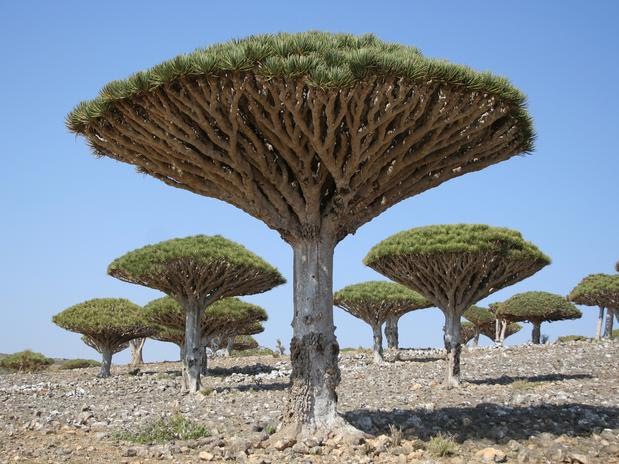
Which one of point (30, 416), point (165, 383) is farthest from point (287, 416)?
point (165, 383)

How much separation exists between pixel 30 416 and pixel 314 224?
29.6ft

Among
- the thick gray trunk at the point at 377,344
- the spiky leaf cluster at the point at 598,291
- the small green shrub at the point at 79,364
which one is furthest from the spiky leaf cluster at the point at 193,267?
the small green shrub at the point at 79,364

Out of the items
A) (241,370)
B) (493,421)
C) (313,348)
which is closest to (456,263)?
(493,421)

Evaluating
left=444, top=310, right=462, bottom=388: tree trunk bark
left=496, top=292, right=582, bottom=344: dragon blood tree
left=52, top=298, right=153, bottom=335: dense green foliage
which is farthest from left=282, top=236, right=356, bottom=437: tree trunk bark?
left=496, top=292, right=582, bottom=344: dragon blood tree

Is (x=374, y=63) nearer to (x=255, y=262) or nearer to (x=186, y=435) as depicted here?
(x=186, y=435)

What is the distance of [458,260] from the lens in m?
18.6

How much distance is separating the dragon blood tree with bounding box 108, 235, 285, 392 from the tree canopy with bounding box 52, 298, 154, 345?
35.5 ft

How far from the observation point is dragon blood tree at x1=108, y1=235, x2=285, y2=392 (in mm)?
21125

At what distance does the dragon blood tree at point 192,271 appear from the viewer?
2112 cm

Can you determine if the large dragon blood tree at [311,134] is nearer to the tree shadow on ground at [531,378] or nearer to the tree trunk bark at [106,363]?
the tree shadow on ground at [531,378]

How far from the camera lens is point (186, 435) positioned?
10.7 meters

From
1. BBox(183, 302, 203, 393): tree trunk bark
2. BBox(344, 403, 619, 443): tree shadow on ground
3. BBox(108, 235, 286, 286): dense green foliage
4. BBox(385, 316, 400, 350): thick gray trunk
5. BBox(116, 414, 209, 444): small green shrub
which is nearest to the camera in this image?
BBox(344, 403, 619, 443): tree shadow on ground

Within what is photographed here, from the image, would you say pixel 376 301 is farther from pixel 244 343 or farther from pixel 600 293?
pixel 244 343

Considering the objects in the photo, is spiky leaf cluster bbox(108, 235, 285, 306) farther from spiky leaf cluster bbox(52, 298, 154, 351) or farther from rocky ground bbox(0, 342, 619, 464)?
spiky leaf cluster bbox(52, 298, 154, 351)
